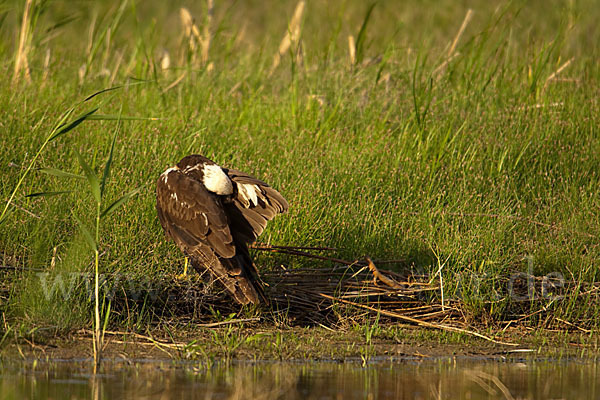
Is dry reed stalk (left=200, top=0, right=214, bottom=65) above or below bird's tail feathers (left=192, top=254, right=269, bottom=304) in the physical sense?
above

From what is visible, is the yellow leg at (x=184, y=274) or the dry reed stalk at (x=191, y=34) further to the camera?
the dry reed stalk at (x=191, y=34)

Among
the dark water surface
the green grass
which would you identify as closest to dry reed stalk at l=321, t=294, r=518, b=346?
the green grass

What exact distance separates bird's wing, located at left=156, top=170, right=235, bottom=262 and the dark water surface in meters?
1.03

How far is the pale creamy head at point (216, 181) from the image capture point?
20.1ft

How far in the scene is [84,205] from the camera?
651 cm

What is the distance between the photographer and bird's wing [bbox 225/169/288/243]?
241 inches

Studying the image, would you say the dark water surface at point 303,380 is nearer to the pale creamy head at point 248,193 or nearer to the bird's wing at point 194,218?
the bird's wing at point 194,218

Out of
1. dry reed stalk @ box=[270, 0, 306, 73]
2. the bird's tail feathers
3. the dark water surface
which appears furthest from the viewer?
dry reed stalk @ box=[270, 0, 306, 73]

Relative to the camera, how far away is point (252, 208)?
20.3 feet

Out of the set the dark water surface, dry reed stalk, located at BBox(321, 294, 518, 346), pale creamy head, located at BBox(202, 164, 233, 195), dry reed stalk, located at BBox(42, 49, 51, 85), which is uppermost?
dry reed stalk, located at BBox(42, 49, 51, 85)

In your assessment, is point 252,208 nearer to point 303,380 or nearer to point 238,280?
point 238,280

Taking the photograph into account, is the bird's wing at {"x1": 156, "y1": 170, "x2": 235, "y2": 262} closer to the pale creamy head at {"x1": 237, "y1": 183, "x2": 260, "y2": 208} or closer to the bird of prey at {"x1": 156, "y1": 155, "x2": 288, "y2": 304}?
the bird of prey at {"x1": 156, "y1": 155, "x2": 288, "y2": 304}

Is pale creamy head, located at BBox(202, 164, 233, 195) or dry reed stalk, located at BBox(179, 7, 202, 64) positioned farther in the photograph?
dry reed stalk, located at BBox(179, 7, 202, 64)

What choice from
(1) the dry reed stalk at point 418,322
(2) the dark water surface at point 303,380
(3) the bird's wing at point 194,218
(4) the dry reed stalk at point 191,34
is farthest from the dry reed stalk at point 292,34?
(2) the dark water surface at point 303,380
